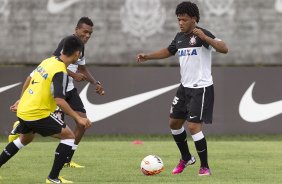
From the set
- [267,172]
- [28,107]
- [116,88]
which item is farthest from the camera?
[116,88]

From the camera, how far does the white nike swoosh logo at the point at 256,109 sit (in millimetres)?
18172

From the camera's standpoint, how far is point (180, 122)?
11.1 meters

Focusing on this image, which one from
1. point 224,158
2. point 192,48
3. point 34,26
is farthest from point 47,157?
point 34,26

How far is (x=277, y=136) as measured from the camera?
18.3 m

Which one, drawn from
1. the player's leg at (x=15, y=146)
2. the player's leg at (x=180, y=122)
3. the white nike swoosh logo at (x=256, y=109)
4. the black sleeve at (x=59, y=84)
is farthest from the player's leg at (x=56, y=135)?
the white nike swoosh logo at (x=256, y=109)

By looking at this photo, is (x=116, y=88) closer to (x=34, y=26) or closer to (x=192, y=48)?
(x=34, y=26)

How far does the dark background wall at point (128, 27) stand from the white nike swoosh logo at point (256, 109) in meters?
1.47

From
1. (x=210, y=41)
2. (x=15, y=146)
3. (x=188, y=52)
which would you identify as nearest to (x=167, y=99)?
(x=188, y=52)

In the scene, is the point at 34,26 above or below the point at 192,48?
below

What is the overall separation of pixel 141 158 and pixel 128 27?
656 cm

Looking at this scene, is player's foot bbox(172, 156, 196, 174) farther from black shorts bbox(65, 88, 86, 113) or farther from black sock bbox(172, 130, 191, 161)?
black shorts bbox(65, 88, 86, 113)

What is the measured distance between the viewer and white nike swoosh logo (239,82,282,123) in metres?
18.2

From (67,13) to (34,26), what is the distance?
85 cm

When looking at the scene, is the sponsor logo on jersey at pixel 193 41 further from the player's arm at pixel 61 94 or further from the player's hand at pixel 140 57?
the player's arm at pixel 61 94
